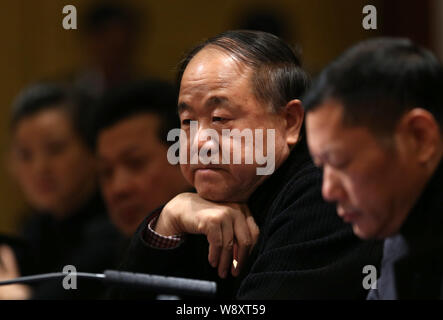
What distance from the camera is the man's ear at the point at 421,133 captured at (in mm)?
1139

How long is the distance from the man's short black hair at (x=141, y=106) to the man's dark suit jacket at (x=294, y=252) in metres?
0.79

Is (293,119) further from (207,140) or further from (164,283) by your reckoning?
(164,283)

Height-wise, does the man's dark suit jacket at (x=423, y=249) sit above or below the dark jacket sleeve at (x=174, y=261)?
above

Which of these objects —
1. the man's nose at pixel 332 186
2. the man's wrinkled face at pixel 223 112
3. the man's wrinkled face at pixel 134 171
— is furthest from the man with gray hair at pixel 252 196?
the man's wrinkled face at pixel 134 171

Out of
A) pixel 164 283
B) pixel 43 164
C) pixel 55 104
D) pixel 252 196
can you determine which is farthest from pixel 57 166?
pixel 164 283

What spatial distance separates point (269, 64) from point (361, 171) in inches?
16.1

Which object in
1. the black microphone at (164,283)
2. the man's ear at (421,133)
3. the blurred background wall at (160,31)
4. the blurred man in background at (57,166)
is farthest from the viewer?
the blurred background wall at (160,31)

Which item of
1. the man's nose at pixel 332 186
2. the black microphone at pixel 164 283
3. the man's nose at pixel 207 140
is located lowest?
the black microphone at pixel 164 283

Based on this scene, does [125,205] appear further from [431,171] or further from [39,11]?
[39,11]

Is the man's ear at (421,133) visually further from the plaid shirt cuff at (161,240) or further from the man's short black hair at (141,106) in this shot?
the man's short black hair at (141,106)

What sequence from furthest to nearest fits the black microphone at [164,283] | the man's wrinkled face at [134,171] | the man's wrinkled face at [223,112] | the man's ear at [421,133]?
the man's wrinkled face at [134,171] < the man's wrinkled face at [223,112] < the black microphone at [164,283] < the man's ear at [421,133]

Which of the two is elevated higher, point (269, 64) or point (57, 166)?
point (269, 64)

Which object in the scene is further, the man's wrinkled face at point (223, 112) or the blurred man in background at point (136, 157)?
the blurred man in background at point (136, 157)

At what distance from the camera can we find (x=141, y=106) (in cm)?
233
